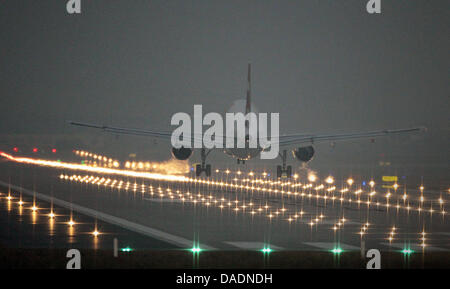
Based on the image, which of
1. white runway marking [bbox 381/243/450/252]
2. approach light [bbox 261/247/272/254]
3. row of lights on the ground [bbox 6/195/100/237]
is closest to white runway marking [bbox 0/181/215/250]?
row of lights on the ground [bbox 6/195/100/237]

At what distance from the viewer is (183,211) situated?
127ft

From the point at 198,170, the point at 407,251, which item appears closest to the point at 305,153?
the point at 198,170

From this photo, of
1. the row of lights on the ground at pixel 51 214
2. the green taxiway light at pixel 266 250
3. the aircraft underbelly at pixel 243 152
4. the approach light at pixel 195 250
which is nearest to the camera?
the approach light at pixel 195 250

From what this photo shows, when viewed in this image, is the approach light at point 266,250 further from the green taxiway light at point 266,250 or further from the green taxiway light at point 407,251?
the green taxiway light at point 407,251

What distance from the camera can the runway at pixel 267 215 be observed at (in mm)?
25969

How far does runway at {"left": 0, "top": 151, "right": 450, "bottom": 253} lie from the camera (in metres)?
26.0

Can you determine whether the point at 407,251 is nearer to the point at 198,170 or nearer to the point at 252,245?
the point at 252,245

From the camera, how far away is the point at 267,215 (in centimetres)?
3669

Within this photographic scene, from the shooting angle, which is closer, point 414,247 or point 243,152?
point 414,247

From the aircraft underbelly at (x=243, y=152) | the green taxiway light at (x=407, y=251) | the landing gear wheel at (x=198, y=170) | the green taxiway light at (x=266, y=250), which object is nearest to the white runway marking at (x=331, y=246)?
the green taxiway light at (x=407, y=251)

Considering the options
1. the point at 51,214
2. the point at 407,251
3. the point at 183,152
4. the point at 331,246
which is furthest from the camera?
the point at 183,152

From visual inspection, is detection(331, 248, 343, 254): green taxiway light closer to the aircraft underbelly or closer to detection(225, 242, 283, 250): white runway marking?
detection(225, 242, 283, 250): white runway marking

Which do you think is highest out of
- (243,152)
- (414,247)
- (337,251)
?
(243,152)
